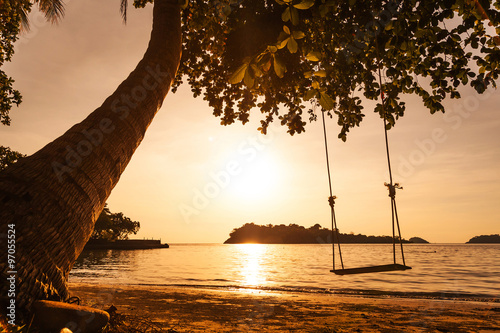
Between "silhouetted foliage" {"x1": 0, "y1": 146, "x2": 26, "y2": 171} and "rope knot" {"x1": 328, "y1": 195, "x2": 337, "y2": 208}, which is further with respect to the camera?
"silhouetted foliage" {"x1": 0, "y1": 146, "x2": 26, "y2": 171}

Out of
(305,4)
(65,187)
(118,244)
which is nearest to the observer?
(305,4)

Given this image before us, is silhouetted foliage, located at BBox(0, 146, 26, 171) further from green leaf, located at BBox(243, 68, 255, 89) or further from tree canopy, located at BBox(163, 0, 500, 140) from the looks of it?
green leaf, located at BBox(243, 68, 255, 89)

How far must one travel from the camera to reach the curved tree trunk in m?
2.70

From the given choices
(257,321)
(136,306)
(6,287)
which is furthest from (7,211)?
(136,306)

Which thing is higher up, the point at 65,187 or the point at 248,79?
the point at 248,79

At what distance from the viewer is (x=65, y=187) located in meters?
3.11

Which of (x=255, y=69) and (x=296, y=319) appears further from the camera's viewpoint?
(x=296, y=319)

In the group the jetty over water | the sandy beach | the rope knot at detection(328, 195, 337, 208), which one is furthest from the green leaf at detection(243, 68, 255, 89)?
the jetty over water

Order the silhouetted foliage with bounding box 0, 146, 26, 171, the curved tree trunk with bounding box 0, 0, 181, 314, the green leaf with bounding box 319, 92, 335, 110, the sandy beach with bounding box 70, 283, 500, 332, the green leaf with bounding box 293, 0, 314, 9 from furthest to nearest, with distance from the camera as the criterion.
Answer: the silhouetted foliage with bounding box 0, 146, 26, 171, the sandy beach with bounding box 70, 283, 500, 332, the curved tree trunk with bounding box 0, 0, 181, 314, the green leaf with bounding box 319, 92, 335, 110, the green leaf with bounding box 293, 0, 314, 9

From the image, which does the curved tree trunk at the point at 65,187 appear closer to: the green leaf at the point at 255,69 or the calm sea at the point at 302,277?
the green leaf at the point at 255,69

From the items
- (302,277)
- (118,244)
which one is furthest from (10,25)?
(118,244)

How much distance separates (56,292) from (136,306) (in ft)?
19.1

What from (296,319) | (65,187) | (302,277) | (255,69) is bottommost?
(302,277)

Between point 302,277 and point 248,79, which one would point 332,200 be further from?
point 302,277
